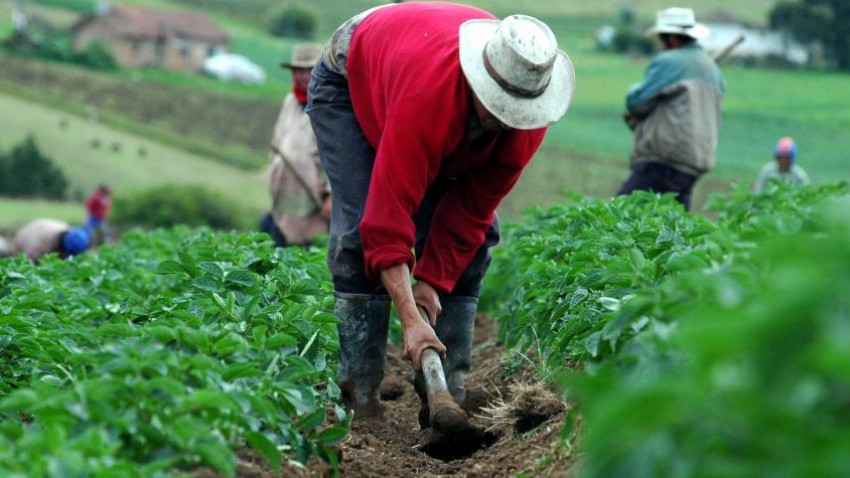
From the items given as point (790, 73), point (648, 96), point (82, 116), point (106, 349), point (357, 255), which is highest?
point (106, 349)

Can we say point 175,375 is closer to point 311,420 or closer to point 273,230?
point 311,420

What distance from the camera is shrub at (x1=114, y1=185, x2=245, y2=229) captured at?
70.3ft

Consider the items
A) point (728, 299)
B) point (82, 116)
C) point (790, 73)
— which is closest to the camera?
point (728, 299)

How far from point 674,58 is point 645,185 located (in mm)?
875

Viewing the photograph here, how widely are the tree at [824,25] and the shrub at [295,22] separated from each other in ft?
58.1

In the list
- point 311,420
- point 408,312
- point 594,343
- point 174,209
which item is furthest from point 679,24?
point 174,209

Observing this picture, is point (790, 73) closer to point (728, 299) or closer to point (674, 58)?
point (674, 58)

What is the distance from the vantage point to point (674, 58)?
365 inches

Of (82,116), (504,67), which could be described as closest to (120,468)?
(504,67)

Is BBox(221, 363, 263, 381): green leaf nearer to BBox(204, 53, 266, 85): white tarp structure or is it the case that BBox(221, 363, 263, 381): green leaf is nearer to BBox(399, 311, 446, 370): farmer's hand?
BBox(399, 311, 446, 370): farmer's hand

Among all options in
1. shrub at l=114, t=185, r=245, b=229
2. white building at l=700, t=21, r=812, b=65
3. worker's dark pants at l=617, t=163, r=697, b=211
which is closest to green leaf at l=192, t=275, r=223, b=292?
worker's dark pants at l=617, t=163, r=697, b=211

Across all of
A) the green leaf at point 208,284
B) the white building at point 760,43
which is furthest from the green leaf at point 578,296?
the white building at point 760,43

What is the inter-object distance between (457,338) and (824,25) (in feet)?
155

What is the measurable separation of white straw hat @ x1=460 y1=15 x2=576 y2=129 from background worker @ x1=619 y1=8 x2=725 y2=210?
4.68 m
